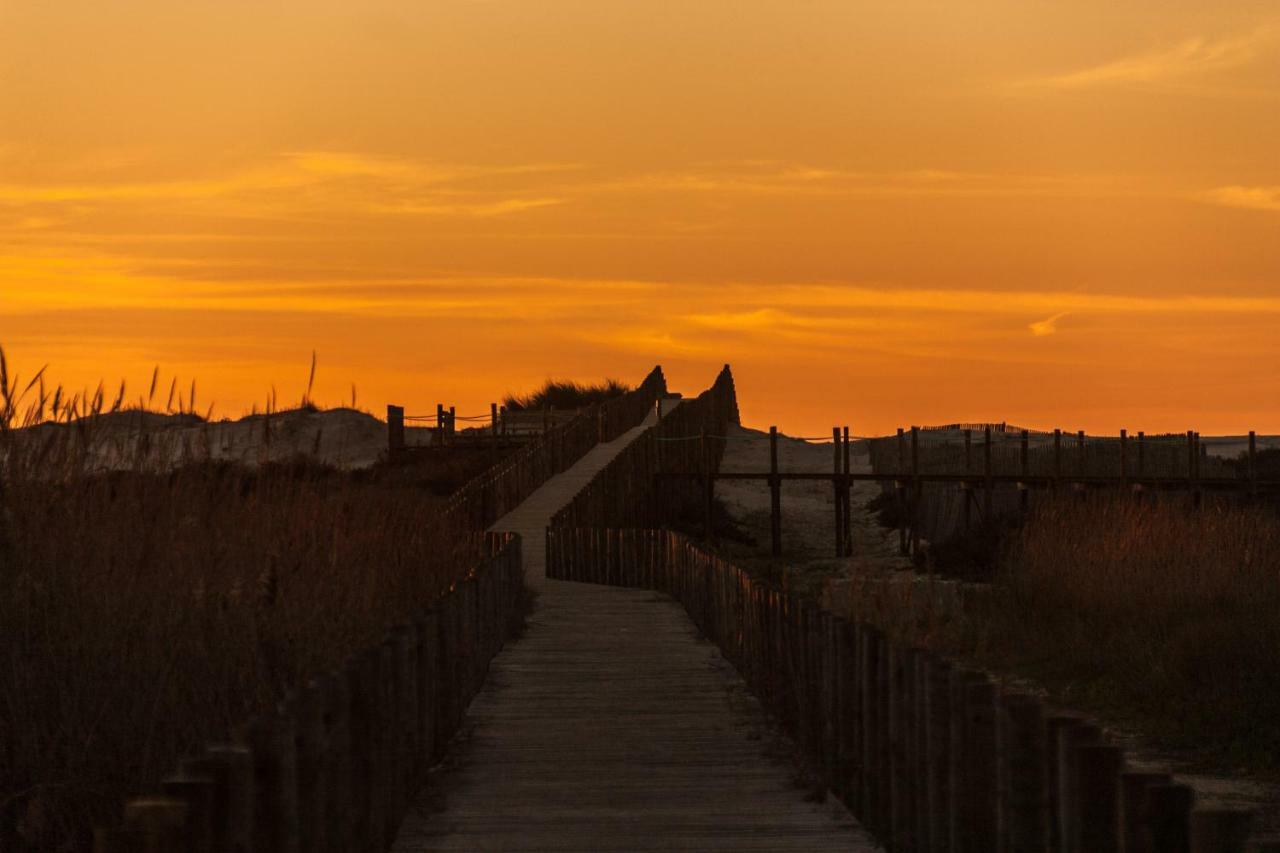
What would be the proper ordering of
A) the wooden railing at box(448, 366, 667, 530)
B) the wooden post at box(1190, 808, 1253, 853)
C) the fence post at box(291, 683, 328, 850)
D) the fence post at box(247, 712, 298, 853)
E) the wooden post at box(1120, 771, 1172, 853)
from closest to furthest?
the wooden post at box(1190, 808, 1253, 853), the wooden post at box(1120, 771, 1172, 853), the fence post at box(247, 712, 298, 853), the fence post at box(291, 683, 328, 850), the wooden railing at box(448, 366, 667, 530)

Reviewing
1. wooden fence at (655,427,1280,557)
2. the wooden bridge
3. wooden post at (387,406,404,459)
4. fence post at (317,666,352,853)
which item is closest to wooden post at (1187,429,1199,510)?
wooden fence at (655,427,1280,557)

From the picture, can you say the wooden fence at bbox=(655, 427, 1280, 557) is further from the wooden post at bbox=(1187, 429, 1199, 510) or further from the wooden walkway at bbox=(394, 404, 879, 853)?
the wooden walkway at bbox=(394, 404, 879, 853)

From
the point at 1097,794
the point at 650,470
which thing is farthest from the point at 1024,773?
the point at 650,470

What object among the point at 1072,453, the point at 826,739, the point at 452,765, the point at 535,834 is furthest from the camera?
the point at 1072,453

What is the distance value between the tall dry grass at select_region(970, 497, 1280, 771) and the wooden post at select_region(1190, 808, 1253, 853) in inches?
306

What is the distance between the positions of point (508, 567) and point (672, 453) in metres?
28.4

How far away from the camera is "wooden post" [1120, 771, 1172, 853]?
4.81m

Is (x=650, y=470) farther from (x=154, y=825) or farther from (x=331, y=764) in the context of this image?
(x=154, y=825)

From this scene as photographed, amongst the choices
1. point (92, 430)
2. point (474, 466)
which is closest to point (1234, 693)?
point (92, 430)

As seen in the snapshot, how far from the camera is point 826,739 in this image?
350 inches

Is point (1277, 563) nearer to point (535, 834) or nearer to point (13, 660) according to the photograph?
point (535, 834)

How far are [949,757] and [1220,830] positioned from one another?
7.12 feet

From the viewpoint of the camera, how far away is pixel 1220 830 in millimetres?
4398

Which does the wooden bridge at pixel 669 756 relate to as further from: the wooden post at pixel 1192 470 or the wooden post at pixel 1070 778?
the wooden post at pixel 1192 470
